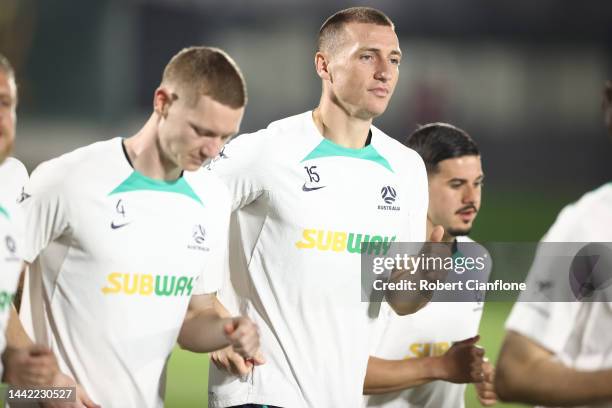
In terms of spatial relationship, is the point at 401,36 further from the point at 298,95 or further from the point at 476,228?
the point at 476,228

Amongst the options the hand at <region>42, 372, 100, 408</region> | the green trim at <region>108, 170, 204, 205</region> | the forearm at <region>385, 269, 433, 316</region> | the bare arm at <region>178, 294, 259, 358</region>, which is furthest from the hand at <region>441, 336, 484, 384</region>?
the hand at <region>42, 372, 100, 408</region>

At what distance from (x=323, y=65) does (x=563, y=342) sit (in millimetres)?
2318

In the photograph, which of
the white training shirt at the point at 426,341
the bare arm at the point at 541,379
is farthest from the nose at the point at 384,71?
the bare arm at the point at 541,379

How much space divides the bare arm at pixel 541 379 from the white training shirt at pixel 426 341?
1.98 metres

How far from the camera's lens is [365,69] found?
Answer: 4832mm

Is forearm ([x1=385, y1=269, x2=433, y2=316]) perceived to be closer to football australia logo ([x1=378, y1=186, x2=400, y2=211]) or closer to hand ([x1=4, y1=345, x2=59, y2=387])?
football australia logo ([x1=378, y1=186, x2=400, y2=211])

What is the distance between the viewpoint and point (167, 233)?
4.19 metres

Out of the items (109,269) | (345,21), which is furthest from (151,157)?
(345,21)

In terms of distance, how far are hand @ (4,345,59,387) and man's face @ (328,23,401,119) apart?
1.89 metres

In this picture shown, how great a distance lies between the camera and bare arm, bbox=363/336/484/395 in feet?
15.9

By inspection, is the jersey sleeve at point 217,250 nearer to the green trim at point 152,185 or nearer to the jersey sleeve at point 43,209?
the green trim at point 152,185

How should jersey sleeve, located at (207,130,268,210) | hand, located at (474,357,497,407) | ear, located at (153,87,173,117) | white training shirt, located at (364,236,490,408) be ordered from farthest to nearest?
1. white training shirt, located at (364,236,490,408)
2. hand, located at (474,357,497,407)
3. jersey sleeve, located at (207,130,268,210)
4. ear, located at (153,87,173,117)

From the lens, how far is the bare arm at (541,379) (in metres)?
2.99

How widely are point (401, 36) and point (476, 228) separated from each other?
413 inches
